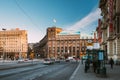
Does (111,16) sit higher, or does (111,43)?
(111,16)

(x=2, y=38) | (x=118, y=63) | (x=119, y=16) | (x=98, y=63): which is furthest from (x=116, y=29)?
(x=2, y=38)

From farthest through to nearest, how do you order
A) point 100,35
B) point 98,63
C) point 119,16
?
point 100,35
point 119,16
point 98,63

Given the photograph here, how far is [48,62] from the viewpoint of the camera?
82.6 metres

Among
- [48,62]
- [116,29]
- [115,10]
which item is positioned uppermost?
[115,10]

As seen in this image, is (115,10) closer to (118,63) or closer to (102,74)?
(118,63)

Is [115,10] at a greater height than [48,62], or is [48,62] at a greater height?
[115,10]

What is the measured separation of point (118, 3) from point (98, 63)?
28.8 m

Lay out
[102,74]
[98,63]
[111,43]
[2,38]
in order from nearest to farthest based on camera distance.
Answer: [102,74]
[98,63]
[111,43]
[2,38]

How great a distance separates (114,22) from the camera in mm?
63531

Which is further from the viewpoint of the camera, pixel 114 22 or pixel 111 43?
pixel 111 43

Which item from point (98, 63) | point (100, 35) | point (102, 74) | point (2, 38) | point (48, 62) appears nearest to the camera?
point (102, 74)

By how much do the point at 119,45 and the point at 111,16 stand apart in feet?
19.7

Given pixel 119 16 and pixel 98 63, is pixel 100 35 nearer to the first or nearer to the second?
pixel 119 16

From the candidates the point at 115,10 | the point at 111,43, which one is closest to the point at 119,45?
the point at 115,10
